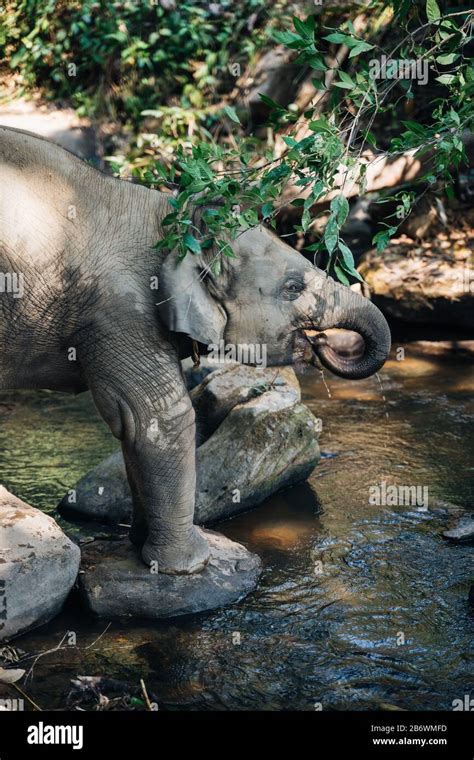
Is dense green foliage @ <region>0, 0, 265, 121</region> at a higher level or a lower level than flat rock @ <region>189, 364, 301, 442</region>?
higher

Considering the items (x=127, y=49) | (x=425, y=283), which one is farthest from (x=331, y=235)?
(x=127, y=49)

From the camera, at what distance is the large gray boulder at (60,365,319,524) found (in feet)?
22.5

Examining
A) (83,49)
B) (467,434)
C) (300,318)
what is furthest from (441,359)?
(83,49)

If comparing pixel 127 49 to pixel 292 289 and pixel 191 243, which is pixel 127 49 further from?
pixel 191 243

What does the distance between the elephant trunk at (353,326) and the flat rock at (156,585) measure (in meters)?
1.35

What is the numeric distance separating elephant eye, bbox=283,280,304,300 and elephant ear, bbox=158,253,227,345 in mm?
516

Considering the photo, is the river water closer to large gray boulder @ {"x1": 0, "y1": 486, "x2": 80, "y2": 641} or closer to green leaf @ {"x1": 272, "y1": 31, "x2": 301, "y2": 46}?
large gray boulder @ {"x1": 0, "y1": 486, "x2": 80, "y2": 641}

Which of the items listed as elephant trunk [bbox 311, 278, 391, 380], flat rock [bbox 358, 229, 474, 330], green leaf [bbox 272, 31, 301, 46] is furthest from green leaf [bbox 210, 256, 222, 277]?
flat rock [bbox 358, 229, 474, 330]

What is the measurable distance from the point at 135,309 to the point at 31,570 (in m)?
1.52

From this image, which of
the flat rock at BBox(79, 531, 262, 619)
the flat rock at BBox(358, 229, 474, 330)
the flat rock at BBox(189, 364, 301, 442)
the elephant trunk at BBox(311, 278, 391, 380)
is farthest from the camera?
the flat rock at BBox(358, 229, 474, 330)

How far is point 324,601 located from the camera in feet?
18.7

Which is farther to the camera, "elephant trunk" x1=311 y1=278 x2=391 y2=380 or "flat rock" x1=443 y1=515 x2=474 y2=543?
"flat rock" x1=443 y1=515 x2=474 y2=543

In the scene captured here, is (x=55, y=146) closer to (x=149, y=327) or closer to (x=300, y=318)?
(x=149, y=327)

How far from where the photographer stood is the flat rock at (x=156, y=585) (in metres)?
5.62
